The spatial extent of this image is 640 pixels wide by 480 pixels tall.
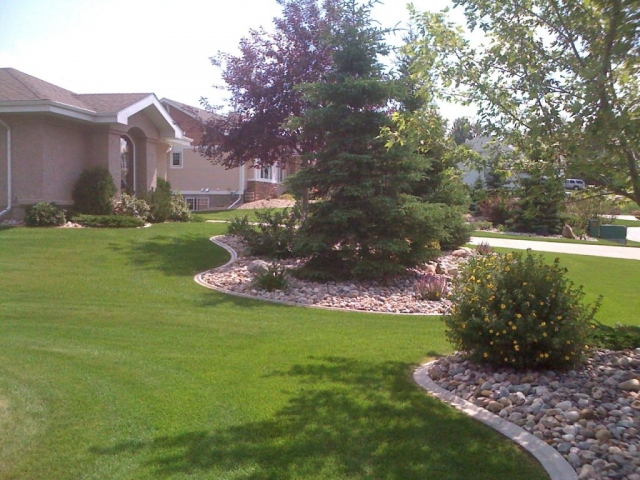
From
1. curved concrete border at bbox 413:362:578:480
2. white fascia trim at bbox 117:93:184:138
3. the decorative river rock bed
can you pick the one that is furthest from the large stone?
white fascia trim at bbox 117:93:184:138

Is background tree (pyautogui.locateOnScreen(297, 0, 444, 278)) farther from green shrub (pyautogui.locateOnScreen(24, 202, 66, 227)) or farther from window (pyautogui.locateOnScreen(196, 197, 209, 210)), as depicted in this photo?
window (pyautogui.locateOnScreen(196, 197, 209, 210))

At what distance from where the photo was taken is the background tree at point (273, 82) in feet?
58.0

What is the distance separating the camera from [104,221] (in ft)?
59.1

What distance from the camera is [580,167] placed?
4.99 meters

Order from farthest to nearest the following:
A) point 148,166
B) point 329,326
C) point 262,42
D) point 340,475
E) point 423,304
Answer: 1. point 148,166
2. point 262,42
3. point 423,304
4. point 329,326
5. point 340,475

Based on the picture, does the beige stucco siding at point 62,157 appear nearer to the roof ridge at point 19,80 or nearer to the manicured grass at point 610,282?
the roof ridge at point 19,80

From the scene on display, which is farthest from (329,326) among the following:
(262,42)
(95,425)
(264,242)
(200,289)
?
(262,42)

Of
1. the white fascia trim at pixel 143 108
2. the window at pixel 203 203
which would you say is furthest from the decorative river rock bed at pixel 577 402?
the window at pixel 203 203

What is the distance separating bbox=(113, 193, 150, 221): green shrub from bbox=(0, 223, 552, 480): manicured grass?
30.3 feet

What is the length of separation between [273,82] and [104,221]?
6.36 metres

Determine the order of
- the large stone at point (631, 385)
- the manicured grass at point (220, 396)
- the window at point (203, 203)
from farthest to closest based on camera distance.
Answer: the window at point (203, 203) < the large stone at point (631, 385) < the manicured grass at point (220, 396)

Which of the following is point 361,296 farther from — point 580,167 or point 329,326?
point 580,167

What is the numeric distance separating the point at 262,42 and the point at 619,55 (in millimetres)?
14908

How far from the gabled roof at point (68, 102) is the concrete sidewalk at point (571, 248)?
40.9 ft
